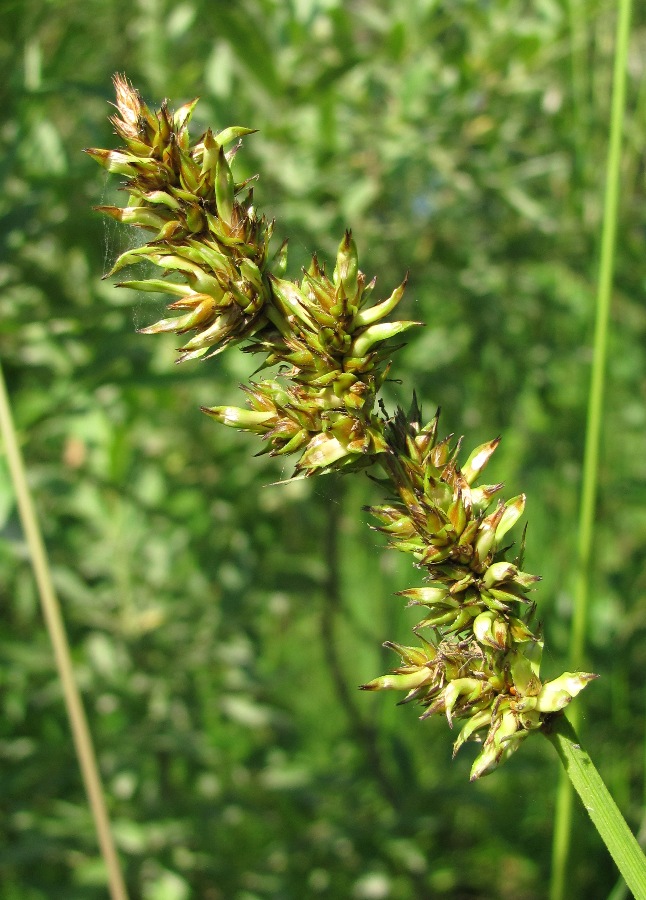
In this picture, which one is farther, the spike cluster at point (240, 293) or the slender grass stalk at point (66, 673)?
the slender grass stalk at point (66, 673)

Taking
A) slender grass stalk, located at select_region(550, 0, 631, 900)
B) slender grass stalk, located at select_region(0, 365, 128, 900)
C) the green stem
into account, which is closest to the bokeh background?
slender grass stalk, located at select_region(0, 365, 128, 900)

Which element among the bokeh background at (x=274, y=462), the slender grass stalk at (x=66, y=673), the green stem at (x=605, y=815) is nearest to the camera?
the green stem at (x=605, y=815)

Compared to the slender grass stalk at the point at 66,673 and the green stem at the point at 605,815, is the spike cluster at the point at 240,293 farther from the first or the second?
the slender grass stalk at the point at 66,673

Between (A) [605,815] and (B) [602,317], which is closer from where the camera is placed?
(A) [605,815]

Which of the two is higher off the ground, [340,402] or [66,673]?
[340,402]

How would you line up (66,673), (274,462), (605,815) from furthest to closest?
(274,462), (66,673), (605,815)

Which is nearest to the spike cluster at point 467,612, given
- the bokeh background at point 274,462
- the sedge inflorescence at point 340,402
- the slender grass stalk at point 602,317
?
the sedge inflorescence at point 340,402

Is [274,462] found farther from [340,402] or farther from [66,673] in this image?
[340,402]

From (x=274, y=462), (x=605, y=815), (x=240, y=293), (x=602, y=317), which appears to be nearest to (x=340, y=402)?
(x=240, y=293)
